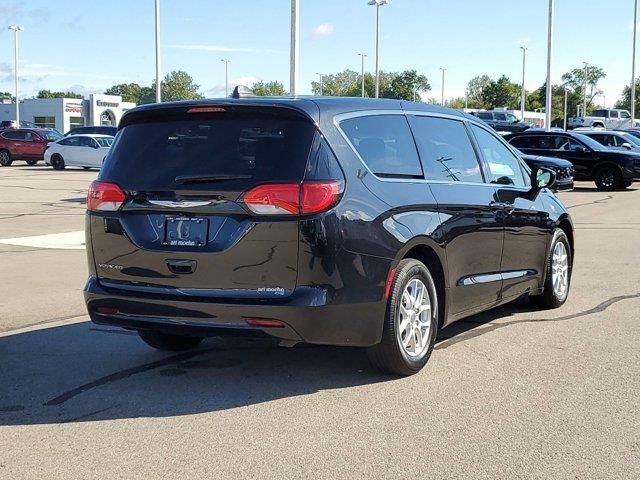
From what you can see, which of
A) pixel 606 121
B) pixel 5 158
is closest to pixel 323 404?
pixel 5 158

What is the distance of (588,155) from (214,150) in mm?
22241

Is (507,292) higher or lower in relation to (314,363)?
higher

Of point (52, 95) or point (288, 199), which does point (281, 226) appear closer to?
point (288, 199)

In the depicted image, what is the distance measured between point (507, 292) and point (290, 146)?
9.07ft

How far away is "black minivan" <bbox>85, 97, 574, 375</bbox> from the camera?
4.90m

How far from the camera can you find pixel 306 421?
15.5 ft

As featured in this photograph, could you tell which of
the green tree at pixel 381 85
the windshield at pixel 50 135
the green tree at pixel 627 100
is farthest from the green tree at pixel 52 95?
the windshield at pixel 50 135

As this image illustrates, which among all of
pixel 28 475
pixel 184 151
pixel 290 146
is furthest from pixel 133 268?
pixel 28 475

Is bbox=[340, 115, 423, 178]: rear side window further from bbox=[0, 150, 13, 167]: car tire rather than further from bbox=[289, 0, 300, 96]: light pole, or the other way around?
bbox=[0, 150, 13, 167]: car tire

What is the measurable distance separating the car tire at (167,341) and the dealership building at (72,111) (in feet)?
274

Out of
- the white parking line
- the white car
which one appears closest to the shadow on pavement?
the white parking line

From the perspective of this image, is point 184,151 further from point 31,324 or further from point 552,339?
point 552,339

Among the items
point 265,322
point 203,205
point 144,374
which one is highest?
point 203,205

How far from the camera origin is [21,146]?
1496 inches
